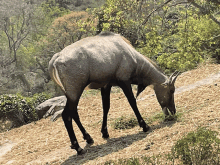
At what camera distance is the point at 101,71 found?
5.37m

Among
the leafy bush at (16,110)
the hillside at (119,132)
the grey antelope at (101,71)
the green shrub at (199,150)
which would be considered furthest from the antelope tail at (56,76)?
the leafy bush at (16,110)

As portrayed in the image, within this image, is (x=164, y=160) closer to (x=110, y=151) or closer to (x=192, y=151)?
(x=192, y=151)

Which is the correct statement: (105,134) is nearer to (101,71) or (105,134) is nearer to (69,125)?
(69,125)

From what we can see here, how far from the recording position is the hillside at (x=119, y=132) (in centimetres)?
495

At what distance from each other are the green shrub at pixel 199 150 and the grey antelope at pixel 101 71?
2.36 meters

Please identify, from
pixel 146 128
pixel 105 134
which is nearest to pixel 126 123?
pixel 105 134

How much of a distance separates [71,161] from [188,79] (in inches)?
277

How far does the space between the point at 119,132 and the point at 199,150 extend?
10.9 feet

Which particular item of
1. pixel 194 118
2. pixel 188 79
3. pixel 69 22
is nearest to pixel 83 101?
pixel 188 79

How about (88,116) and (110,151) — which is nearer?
(110,151)

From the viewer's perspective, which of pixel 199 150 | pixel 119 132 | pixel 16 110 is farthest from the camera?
pixel 16 110

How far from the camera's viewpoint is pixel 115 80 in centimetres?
576

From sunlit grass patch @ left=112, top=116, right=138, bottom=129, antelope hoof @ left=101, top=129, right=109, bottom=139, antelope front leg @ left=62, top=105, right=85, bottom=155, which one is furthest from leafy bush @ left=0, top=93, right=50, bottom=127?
antelope front leg @ left=62, top=105, right=85, bottom=155

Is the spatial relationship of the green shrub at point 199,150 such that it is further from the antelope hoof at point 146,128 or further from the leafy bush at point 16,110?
the leafy bush at point 16,110
